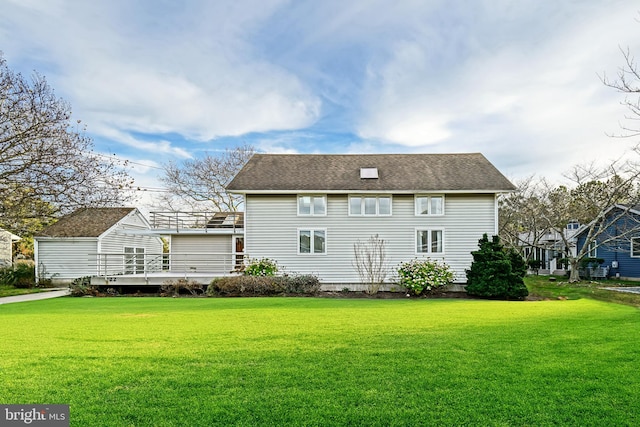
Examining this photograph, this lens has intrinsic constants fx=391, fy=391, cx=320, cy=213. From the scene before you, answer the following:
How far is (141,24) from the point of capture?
567 inches

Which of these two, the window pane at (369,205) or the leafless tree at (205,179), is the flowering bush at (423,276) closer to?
the window pane at (369,205)

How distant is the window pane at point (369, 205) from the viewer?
17.8 meters

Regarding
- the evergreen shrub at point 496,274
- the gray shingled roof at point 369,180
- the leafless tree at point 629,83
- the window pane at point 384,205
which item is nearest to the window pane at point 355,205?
the gray shingled roof at point 369,180

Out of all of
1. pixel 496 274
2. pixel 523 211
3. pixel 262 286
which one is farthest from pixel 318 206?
pixel 523 211

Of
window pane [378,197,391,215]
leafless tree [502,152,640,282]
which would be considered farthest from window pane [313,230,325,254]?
leafless tree [502,152,640,282]

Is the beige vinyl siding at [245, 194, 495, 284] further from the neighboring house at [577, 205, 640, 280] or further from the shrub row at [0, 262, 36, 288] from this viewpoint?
the shrub row at [0, 262, 36, 288]

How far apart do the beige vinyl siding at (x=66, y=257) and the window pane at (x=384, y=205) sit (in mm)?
15681

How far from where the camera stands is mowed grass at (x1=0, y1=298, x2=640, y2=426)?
351 centimetres

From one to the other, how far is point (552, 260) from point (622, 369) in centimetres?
2943

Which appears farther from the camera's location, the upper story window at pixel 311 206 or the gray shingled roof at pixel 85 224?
the gray shingled roof at pixel 85 224

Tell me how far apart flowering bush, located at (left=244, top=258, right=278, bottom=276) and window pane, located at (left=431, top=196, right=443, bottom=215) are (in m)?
7.57

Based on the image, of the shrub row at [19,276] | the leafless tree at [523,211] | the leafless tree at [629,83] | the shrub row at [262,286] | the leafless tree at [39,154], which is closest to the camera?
the leafless tree at [629,83]

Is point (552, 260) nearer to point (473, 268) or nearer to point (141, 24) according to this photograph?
point (473, 268)

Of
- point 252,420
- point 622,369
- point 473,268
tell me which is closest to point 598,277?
point 473,268
